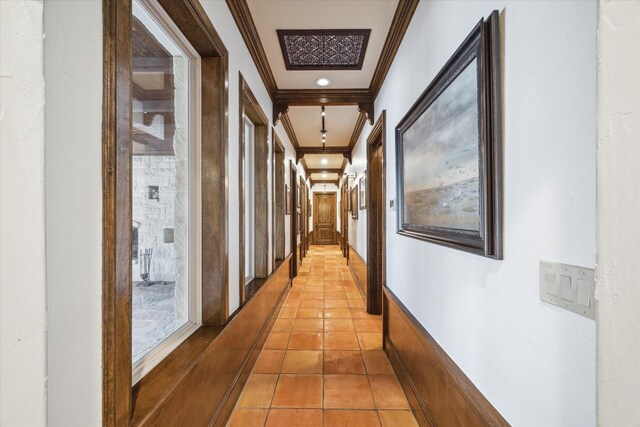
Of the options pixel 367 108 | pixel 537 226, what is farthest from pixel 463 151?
pixel 367 108

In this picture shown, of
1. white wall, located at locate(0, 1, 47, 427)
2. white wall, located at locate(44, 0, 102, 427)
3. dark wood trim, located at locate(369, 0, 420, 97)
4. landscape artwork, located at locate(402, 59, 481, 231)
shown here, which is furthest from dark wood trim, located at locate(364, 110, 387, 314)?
white wall, located at locate(0, 1, 47, 427)

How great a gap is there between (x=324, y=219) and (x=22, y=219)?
12361 mm

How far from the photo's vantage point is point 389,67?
2.72 meters

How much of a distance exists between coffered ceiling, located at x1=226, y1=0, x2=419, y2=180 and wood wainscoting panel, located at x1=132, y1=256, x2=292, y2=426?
7.08 ft

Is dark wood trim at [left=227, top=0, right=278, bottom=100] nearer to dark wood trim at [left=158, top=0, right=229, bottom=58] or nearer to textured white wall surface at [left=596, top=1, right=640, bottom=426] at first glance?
dark wood trim at [left=158, top=0, right=229, bottom=58]

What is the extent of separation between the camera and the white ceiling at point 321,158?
7353mm

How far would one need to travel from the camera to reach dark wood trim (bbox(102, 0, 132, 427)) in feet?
2.63

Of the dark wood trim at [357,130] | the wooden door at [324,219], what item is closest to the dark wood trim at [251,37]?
the dark wood trim at [357,130]

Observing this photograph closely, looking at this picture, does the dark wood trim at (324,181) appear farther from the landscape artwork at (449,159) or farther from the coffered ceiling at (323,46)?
the landscape artwork at (449,159)

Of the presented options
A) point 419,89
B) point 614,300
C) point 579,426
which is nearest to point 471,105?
point 419,89

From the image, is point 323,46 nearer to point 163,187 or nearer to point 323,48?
point 323,48

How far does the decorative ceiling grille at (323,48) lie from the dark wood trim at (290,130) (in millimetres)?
1201

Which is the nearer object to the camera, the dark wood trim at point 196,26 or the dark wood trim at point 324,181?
the dark wood trim at point 196,26

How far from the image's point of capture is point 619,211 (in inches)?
16.5
